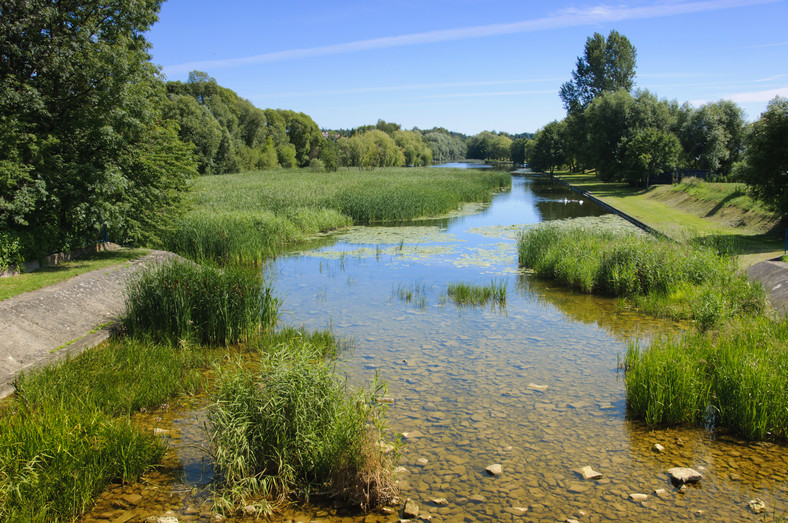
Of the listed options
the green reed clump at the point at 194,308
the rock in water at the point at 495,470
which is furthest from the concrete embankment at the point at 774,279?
the green reed clump at the point at 194,308

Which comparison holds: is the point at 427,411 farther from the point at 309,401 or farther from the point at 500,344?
the point at 500,344

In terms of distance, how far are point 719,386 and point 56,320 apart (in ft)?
32.8

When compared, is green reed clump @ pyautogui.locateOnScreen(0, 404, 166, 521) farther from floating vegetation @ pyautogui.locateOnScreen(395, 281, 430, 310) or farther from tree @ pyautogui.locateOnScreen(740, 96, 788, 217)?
tree @ pyautogui.locateOnScreen(740, 96, 788, 217)

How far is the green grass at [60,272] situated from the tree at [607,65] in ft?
202

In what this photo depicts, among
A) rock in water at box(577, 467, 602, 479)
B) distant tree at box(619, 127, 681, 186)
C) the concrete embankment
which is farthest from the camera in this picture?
distant tree at box(619, 127, 681, 186)

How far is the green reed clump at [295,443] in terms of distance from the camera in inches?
187

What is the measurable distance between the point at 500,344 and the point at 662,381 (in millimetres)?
Result: 3285

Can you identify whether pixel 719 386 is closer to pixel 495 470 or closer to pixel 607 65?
pixel 495 470

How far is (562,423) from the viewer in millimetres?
6484

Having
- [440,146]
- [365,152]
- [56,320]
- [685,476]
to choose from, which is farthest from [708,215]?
[440,146]

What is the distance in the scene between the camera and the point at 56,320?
8.77 meters

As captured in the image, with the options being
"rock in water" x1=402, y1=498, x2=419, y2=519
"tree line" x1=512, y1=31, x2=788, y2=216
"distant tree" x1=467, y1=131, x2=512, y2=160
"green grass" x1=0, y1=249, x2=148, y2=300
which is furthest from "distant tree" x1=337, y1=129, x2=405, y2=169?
"distant tree" x1=467, y1=131, x2=512, y2=160

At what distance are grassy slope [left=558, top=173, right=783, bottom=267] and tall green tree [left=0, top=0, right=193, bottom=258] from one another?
15521mm

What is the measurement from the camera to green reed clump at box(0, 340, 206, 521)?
4391 millimetres
